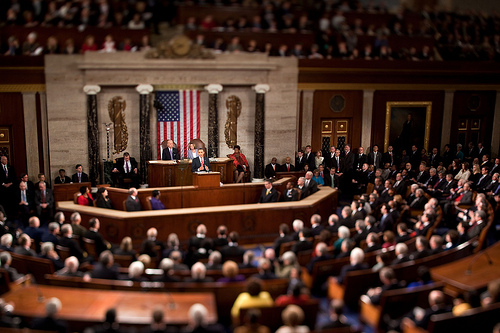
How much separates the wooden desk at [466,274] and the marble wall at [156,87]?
8853mm

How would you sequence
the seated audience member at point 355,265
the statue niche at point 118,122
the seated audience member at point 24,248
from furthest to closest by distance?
1. the statue niche at point 118,122
2. the seated audience member at point 24,248
3. the seated audience member at point 355,265

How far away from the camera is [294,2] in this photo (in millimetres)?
19391

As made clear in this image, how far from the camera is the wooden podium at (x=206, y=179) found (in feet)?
40.1

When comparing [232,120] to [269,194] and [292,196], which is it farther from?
[292,196]

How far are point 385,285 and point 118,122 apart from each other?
36.0 ft

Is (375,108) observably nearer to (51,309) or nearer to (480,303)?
(480,303)

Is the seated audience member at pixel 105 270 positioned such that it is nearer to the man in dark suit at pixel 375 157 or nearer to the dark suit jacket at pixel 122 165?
the dark suit jacket at pixel 122 165

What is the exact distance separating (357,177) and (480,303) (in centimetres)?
907

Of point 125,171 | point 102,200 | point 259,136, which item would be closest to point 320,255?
point 102,200

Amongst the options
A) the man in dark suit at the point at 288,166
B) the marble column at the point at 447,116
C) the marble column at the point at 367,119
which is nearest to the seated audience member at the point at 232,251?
the man in dark suit at the point at 288,166

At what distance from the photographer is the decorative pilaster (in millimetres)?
15820

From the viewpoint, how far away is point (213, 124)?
15992mm

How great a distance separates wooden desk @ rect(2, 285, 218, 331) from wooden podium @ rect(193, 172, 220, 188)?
5441mm

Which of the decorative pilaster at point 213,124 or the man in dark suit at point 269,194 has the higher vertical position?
the decorative pilaster at point 213,124
